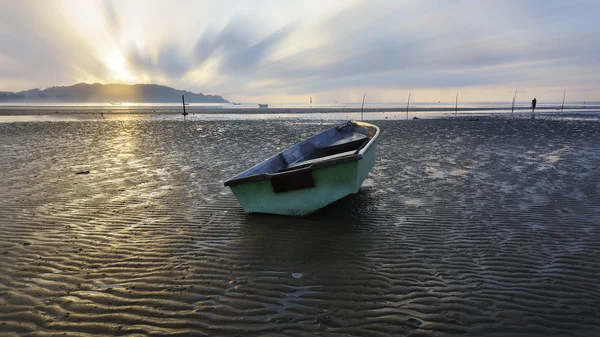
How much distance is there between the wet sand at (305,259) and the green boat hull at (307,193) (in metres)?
0.30

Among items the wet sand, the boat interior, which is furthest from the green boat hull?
the boat interior

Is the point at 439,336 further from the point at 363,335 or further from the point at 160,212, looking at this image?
the point at 160,212

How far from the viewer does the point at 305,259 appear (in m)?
5.52

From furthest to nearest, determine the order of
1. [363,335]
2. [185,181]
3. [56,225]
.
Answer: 1. [185,181]
2. [56,225]
3. [363,335]

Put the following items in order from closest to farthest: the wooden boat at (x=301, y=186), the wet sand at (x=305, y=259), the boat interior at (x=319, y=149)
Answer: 1. the wet sand at (x=305, y=259)
2. the wooden boat at (x=301, y=186)
3. the boat interior at (x=319, y=149)

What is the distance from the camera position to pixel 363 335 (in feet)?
11.9

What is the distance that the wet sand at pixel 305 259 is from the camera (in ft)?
12.9

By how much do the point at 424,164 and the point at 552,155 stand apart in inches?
249

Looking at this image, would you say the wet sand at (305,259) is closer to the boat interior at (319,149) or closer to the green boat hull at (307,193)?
the green boat hull at (307,193)

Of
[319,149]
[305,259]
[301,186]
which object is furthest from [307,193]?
[319,149]

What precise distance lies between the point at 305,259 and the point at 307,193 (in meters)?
1.92

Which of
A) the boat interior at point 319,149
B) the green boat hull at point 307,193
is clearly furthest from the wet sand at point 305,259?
the boat interior at point 319,149

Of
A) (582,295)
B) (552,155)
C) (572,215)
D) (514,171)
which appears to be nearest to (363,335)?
(582,295)

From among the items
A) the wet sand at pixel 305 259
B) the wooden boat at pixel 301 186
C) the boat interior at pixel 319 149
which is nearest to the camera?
the wet sand at pixel 305 259
